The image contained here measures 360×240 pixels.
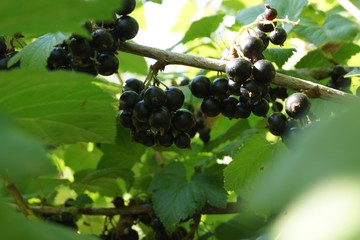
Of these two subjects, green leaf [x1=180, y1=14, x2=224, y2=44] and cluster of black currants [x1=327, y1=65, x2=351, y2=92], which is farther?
green leaf [x1=180, y1=14, x2=224, y2=44]

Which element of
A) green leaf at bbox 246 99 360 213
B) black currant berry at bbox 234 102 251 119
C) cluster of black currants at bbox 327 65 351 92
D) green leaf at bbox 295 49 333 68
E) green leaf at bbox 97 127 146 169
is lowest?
green leaf at bbox 97 127 146 169

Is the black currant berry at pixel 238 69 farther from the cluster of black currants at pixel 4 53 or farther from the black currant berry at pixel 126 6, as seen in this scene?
the cluster of black currants at pixel 4 53

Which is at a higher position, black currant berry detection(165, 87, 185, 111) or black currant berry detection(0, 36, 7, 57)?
black currant berry detection(0, 36, 7, 57)

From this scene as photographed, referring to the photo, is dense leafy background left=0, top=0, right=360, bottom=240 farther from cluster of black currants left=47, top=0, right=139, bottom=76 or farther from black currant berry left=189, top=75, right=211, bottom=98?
black currant berry left=189, top=75, right=211, bottom=98

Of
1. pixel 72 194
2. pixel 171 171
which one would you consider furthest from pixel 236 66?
pixel 72 194

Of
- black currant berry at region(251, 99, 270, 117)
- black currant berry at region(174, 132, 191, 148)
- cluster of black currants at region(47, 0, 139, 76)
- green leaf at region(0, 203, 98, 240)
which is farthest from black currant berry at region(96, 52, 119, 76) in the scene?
green leaf at region(0, 203, 98, 240)

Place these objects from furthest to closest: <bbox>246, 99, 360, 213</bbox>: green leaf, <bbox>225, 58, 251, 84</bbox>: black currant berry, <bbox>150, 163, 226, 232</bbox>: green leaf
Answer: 1. <bbox>150, 163, 226, 232</bbox>: green leaf
2. <bbox>225, 58, 251, 84</bbox>: black currant berry
3. <bbox>246, 99, 360, 213</bbox>: green leaf
